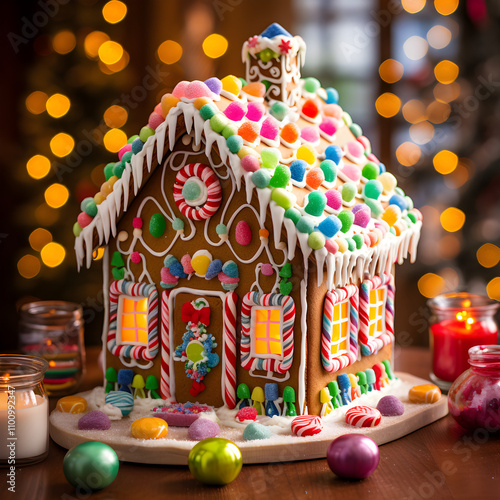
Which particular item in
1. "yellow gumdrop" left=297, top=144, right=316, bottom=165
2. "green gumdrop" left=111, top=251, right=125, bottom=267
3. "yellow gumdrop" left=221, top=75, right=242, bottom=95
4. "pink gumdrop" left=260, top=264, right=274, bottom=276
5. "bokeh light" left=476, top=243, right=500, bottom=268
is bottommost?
"bokeh light" left=476, top=243, right=500, bottom=268

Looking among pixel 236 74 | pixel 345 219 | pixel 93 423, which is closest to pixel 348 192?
pixel 345 219

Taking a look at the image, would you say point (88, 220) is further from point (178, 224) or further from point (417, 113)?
point (417, 113)

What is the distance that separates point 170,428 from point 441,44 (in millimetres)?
2910

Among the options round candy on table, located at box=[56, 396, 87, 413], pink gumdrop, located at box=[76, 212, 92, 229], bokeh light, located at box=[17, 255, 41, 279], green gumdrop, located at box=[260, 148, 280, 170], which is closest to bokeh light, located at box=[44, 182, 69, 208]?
bokeh light, located at box=[17, 255, 41, 279]

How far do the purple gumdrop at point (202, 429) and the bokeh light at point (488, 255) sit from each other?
2409 mm

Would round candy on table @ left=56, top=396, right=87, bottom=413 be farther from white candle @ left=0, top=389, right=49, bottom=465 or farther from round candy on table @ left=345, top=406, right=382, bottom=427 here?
round candy on table @ left=345, top=406, right=382, bottom=427

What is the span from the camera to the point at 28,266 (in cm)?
392

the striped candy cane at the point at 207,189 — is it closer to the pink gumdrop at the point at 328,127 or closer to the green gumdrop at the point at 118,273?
the green gumdrop at the point at 118,273

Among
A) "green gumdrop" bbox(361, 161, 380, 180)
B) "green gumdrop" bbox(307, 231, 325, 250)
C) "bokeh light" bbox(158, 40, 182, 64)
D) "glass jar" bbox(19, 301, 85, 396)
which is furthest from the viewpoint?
"bokeh light" bbox(158, 40, 182, 64)

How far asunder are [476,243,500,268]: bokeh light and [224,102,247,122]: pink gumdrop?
2.25m

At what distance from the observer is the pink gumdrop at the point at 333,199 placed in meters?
2.52

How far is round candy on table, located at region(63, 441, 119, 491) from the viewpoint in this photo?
2.00 meters

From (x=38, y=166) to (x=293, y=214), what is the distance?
6.58 ft

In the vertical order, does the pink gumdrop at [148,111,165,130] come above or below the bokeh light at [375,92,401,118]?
below
